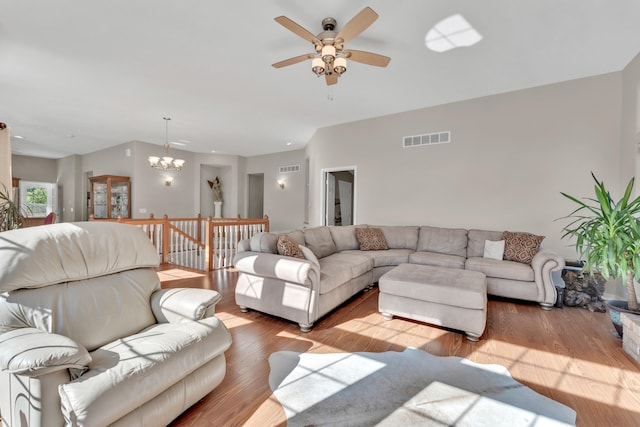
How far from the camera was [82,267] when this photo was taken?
167 cm

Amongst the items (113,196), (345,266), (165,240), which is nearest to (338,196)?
(345,266)

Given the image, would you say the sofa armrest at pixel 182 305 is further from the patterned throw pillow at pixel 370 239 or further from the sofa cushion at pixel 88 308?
the patterned throw pillow at pixel 370 239

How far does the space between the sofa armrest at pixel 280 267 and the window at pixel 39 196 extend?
1065 cm

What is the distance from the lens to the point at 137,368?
129 cm

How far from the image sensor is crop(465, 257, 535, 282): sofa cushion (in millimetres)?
3389

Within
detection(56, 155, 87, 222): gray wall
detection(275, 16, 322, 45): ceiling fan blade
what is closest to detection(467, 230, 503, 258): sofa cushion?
detection(275, 16, 322, 45): ceiling fan blade

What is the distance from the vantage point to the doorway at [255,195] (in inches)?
377

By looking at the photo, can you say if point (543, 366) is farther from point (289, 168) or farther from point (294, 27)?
point (289, 168)

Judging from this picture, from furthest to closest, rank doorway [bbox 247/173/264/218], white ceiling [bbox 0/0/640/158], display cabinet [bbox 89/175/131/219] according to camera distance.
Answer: doorway [bbox 247/173/264/218] < display cabinet [bbox 89/175/131/219] < white ceiling [bbox 0/0/640/158]

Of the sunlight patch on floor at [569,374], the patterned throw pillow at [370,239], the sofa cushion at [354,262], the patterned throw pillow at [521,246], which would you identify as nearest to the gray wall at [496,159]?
the patterned throw pillow at [521,246]

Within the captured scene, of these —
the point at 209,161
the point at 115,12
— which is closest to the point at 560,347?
the point at 115,12

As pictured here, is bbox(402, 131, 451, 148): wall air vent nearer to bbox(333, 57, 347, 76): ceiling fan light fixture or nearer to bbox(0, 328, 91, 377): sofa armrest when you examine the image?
bbox(333, 57, 347, 76): ceiling fan light fixture

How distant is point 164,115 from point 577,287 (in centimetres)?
709

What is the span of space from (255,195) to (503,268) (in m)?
8.06
